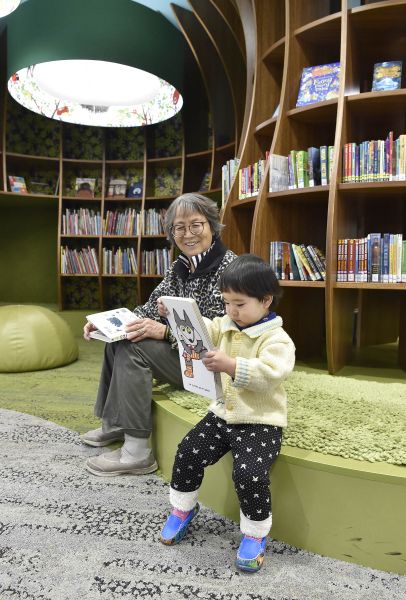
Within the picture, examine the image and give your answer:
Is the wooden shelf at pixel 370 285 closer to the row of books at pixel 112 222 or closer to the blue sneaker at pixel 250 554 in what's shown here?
the blue sneaker at pixel 250 554

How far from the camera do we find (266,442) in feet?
4.07

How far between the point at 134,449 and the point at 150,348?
39 centimetres

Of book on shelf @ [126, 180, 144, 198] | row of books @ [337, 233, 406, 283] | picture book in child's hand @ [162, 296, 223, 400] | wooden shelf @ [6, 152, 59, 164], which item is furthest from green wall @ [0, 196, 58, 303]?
picture book in child's hand @ [162, 296, 223, 400]

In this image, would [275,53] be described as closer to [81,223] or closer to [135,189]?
[135,189]

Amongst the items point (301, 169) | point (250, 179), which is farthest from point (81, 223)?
point (301, 169)

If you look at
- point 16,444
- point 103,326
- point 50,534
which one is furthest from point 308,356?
point 50,534

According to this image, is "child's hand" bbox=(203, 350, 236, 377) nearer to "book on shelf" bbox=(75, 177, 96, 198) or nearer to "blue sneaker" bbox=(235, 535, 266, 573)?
"blue sneaker" bbox=(235, 535, 266, 573)

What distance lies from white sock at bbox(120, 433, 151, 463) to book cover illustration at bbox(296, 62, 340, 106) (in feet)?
6.20

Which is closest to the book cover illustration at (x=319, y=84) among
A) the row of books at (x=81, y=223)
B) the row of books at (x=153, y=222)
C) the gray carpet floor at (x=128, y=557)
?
the gray carpet floor at (x=128, y=557)

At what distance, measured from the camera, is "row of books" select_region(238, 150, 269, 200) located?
104 inches

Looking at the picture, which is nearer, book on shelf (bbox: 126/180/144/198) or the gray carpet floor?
the gray carpet floor

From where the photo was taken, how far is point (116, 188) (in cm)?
553

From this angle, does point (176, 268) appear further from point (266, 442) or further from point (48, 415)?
point (48, 415)

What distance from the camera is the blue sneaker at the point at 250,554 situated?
1.17 metres
